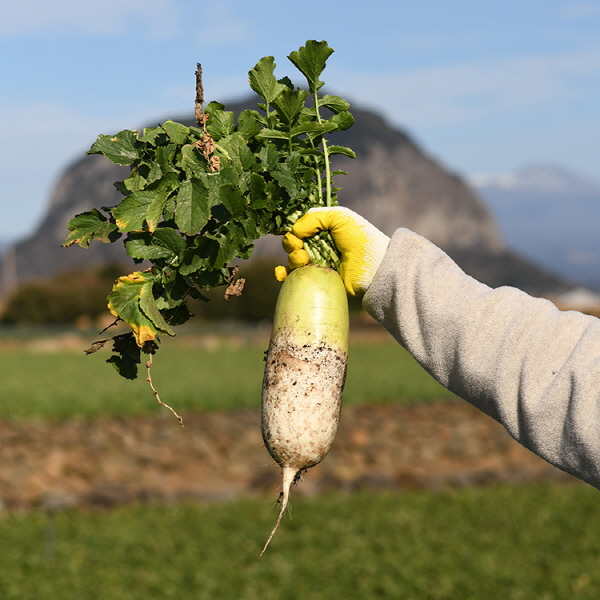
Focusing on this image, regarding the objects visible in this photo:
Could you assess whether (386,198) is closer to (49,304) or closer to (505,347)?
(49,304)

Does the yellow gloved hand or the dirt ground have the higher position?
the yellow gloved hand

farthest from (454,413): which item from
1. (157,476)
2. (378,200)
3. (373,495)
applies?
(378,200)

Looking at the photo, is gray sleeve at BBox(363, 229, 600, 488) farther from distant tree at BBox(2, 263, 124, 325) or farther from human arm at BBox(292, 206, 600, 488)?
distant tree at BBox(2, 263, 124, 325)

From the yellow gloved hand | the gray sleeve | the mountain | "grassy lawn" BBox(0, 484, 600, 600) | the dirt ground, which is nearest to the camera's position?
the gray sleeve

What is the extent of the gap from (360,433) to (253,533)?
497 cm

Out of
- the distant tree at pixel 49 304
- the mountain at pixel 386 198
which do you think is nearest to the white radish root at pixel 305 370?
the distant tree at pixel 49 304

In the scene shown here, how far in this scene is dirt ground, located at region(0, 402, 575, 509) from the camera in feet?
36.4

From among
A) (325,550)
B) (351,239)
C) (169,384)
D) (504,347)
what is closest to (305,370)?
(351,239)

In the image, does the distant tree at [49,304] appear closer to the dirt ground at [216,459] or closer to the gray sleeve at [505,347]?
the dirt ground at [216,459]

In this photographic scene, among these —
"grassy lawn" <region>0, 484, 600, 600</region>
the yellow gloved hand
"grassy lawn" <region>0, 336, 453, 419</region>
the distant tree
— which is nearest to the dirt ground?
"grassy lawn" <region>0, 484, 600, 600</region>

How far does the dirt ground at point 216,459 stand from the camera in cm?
1109

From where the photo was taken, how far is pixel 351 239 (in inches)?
Result: 89.4

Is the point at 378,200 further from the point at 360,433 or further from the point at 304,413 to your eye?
the point at 304,413

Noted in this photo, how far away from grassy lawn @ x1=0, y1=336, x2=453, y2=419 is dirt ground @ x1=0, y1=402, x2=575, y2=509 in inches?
45.1
